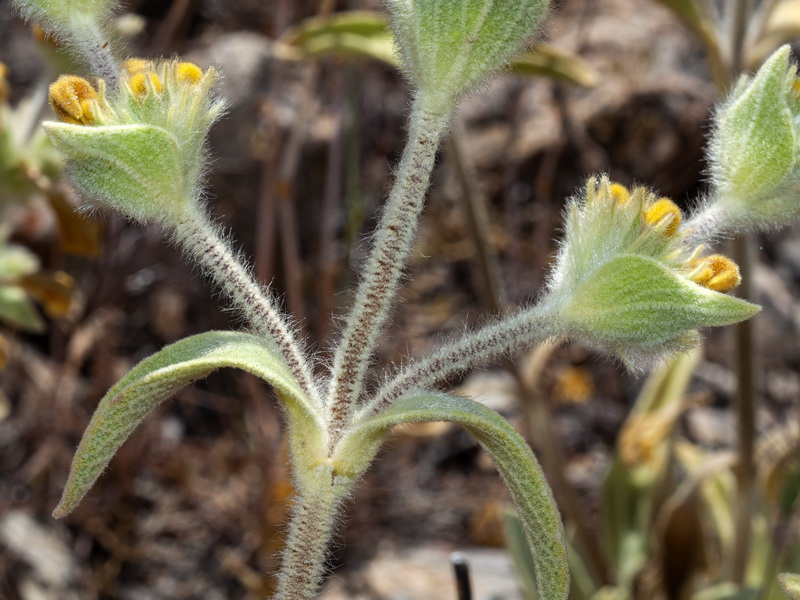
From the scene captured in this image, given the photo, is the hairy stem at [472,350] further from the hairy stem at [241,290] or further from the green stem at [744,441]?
the green stem at [744,441]

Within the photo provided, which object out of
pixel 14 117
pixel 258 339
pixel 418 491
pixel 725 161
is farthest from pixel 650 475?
pixel 14 117

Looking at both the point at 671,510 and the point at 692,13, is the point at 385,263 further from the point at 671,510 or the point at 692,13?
the point at 671,510

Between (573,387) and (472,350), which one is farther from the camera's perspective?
(573,387)

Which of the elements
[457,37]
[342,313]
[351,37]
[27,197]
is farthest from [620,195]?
[342,313]

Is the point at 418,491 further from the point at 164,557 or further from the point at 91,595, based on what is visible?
the point at 91,595

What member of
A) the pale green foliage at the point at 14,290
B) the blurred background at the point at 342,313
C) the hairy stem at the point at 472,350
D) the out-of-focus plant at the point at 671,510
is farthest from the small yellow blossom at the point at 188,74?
the out-of-focus plant at the point at 671,510

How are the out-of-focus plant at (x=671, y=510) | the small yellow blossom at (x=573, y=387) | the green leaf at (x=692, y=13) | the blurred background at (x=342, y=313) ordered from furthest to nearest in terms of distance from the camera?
the small yellow blossom at (x=573, y=387) → the blurred background at (x=342, y=313) → the out-of-focus plant at (x=671, y=510) → the green leaf at (x=692, y=13)

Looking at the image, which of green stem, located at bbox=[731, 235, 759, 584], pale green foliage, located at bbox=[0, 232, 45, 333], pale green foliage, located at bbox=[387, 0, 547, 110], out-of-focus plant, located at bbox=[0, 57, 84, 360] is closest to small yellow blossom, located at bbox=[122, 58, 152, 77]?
pale green foliage, located at bbox=[387, 0, 547, 110]

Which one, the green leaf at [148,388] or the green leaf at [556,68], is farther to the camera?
the green leaf at [556,68]
